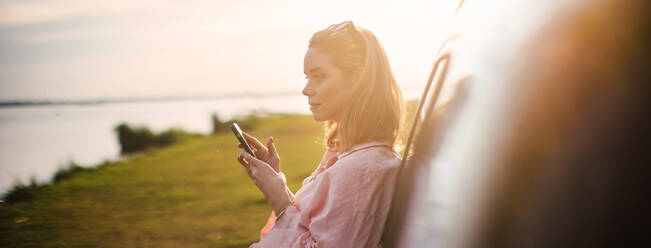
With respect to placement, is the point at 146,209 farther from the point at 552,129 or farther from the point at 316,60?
the point at 552,129

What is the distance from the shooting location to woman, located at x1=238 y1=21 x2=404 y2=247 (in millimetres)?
1734

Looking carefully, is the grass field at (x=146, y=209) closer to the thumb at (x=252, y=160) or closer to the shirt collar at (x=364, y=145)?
the shirt collar at (x=364, y=145)

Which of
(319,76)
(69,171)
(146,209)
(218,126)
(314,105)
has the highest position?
(319,76)

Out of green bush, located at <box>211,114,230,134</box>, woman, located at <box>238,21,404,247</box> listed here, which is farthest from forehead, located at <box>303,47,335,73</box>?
green bush, located at <box>211,114,230,134</box>

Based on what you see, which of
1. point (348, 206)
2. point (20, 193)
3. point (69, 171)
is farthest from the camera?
point (69, 171)

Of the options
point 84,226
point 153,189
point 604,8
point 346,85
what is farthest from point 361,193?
point 153,189

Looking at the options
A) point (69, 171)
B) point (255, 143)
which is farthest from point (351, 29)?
point (69, 171)

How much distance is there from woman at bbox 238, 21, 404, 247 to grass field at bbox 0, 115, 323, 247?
316 cm

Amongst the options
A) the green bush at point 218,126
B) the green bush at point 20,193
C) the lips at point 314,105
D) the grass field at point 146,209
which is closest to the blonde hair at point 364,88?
the lips at point 314,105

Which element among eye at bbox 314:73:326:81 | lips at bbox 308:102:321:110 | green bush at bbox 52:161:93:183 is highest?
eye at bbox 314:73:326:81

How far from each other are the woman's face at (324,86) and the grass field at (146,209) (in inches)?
122

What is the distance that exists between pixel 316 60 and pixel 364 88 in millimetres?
243

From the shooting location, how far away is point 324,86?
2.09 meters

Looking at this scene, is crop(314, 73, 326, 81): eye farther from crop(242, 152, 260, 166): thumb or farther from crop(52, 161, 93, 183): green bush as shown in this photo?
crop(52, 161, 93, 183): green bush
